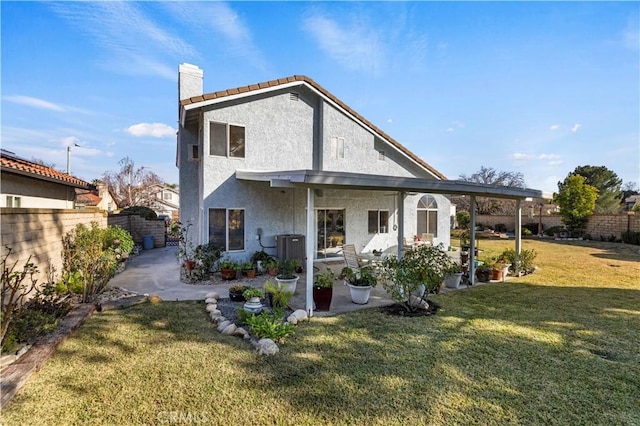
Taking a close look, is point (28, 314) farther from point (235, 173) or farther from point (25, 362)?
point (235, 173)

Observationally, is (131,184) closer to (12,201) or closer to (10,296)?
(12,201)

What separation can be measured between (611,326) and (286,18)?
12.7 metres

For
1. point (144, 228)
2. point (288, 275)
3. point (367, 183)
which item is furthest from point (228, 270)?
point (144, 228)

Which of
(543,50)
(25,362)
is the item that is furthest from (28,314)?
(543,50)

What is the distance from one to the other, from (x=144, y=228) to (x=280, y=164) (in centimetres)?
1271

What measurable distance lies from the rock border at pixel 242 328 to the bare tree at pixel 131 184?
36831 mm

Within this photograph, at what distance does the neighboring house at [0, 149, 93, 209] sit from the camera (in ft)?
34.5

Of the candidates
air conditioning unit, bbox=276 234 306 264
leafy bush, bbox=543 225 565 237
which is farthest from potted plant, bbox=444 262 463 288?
leafy bush, bbox=543 225 565 237

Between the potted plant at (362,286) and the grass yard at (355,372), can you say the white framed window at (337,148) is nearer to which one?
the potted plant at (362,286)

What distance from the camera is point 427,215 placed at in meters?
18.0

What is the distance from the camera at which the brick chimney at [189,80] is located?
13289 mm

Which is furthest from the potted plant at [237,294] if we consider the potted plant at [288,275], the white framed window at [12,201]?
the white framed window at [12,201]

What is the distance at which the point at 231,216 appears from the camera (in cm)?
1238

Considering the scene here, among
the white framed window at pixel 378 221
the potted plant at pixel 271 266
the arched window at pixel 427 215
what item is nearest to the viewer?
the potted plant at pixel 271 266
